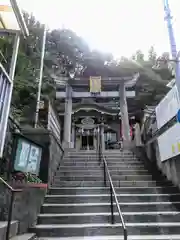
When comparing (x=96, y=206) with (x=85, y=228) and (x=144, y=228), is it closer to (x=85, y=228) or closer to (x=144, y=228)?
(x=85, y=228)

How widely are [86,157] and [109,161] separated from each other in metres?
1.04

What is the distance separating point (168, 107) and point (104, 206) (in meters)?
3.38

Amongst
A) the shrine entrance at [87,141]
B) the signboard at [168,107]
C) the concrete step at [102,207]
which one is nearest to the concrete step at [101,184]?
the concrete step at [102,207]

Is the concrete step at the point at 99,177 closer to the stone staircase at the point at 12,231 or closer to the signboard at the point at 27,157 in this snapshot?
the signboard at the point at 27,157

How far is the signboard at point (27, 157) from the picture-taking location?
4.05 metres

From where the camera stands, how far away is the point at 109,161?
23.8 ft

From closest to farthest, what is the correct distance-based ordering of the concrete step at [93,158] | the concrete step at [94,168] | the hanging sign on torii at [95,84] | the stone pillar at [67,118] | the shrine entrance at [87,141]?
the concrete step at [94,168] → the concrete step at [93,158] → the stone pillar at [67,118] → the hanging sign on torii at [95,84] → the shrine entrance at [87,141]

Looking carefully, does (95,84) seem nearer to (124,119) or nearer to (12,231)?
(124,119)

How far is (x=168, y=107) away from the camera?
5590 mm

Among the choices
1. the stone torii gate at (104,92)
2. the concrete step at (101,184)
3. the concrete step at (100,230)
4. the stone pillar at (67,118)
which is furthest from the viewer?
A: the stone torii gate at (104,92)

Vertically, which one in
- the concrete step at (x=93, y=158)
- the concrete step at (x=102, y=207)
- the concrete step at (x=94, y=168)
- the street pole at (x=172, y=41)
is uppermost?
the street pole at (x=172, y=41)

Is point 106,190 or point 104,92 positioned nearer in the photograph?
point 106,190

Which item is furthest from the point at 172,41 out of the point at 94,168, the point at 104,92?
the point at 104,92

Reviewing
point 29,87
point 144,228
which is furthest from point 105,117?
point 144,228
